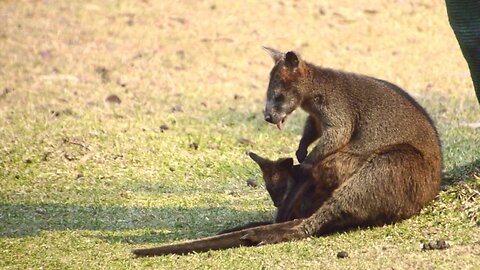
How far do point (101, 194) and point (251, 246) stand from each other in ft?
8.01

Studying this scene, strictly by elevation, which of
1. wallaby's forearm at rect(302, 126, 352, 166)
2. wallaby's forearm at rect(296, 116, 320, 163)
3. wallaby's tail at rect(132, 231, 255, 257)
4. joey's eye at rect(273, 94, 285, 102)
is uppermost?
joey's eye at rect(273, 94, 285, 102)

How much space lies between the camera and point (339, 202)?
21.9ft

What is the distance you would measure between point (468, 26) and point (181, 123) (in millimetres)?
4935

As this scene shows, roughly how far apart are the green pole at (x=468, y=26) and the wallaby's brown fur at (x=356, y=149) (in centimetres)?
53

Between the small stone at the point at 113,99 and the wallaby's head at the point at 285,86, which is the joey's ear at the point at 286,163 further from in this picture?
the small stone at the point at 113,99

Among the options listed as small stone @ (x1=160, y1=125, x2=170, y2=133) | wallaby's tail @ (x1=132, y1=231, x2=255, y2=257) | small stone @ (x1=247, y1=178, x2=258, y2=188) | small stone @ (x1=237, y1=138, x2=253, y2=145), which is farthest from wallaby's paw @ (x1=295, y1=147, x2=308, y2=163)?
small stone @ (x1=160, y1=125, x2=170, y2=133)

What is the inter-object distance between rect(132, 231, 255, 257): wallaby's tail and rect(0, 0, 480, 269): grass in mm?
58

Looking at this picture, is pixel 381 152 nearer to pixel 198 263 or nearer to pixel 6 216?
pixel 198 263

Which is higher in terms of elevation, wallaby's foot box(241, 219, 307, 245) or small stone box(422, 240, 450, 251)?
small stone box(422, 240, 450, 251)

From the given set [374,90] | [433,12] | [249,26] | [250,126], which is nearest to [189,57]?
[249,26]

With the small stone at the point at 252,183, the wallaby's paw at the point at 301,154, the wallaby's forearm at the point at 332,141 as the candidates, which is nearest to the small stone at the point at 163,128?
the small stone at the point at 252,183

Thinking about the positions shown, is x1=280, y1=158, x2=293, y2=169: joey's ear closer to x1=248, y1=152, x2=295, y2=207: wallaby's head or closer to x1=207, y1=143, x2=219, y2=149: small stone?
x1=248, y1=152, x2=295, y2=207: wallaby's head

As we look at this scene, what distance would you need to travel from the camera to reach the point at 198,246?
648 cm

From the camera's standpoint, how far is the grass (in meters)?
6.64
